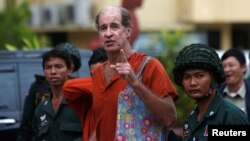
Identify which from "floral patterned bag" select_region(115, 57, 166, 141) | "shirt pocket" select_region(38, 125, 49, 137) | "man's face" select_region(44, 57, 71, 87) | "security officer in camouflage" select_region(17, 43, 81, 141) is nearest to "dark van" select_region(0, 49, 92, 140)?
"security officer in camouflage" select_region(17, 43, 81, 141)

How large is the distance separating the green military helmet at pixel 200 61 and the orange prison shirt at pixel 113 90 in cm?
11

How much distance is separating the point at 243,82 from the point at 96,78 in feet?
9.94

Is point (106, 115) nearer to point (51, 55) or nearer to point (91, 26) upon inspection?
point (51, 55)

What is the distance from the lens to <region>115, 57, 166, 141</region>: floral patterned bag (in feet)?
15.7

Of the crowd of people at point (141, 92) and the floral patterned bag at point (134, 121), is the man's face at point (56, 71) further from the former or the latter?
the floral patterned bag at point (134, 121)

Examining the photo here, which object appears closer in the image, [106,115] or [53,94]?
[106,115]

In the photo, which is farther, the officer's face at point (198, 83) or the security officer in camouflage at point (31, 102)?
the security officer in camouflage at point (31, 102)

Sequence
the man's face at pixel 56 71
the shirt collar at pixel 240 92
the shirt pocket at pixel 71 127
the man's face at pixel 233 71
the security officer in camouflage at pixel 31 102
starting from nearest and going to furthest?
the shirt pocket at pixel 71 127 < the man's face at pixel 56 71 < the security officer in camouflage at pixel 31 102 < the shirt collar at pixel 240 92 < the man's face at pixel 233 71

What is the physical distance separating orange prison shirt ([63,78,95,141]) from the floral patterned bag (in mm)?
402

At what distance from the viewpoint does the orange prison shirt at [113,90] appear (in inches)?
187

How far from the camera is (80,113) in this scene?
5.28m

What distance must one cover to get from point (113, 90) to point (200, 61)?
0.55 m

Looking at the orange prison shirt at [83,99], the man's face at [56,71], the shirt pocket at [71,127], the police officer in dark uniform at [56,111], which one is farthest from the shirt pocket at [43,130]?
the orange prison shirt at [83,99]

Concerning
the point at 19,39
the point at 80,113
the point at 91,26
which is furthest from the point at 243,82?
the point at 91,26
